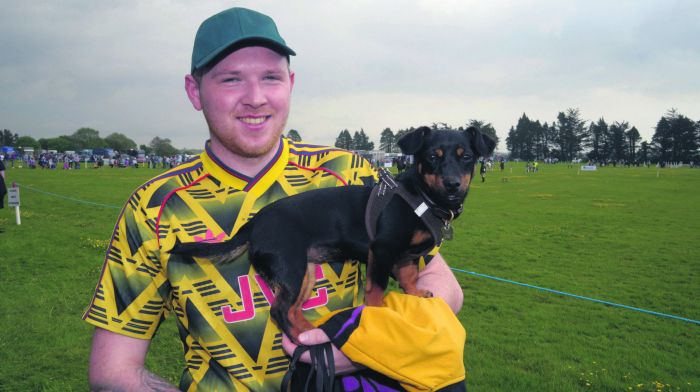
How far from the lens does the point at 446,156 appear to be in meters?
2.88

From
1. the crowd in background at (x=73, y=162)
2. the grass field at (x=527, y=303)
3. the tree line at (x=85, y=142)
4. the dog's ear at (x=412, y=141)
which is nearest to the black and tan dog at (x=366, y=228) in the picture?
the dog's ear at (x=412, y=141)

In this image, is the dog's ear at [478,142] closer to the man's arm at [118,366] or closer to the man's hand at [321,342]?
the man's hand at [321,342]

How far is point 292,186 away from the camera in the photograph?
2.28m

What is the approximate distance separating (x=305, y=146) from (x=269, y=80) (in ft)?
1.74

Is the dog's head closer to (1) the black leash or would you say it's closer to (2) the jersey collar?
(2) the jersey collar

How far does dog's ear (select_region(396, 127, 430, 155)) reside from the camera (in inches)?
116

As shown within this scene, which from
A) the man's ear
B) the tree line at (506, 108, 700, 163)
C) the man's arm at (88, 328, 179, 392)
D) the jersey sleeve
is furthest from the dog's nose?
the tree line at (506, 108, 700, 163)

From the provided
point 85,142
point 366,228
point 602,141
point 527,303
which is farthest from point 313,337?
point 85,142

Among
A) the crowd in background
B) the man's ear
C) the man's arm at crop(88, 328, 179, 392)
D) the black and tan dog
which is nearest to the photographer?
the man's arm at crop(88, 328, 179, 392)

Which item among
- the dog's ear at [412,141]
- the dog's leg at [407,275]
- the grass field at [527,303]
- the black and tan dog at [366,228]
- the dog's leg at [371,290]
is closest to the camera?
the black and tan dog at [366,228]

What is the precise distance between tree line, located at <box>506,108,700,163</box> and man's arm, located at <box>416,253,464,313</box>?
114 metres

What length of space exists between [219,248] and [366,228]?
0.78 m

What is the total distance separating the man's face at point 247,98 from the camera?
6.68ft

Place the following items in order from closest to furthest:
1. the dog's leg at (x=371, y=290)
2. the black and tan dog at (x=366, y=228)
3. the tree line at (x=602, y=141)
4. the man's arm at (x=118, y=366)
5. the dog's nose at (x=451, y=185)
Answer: the man's arm at (x=118, y=366)
the black and tan dog at (x=366, y=228)
the dog's leg at (x=371, y=290)
the dog's nose at (x=451, y=185)
the tree line at (x=602, y=141)
